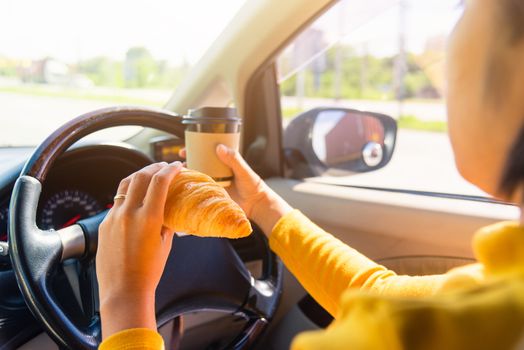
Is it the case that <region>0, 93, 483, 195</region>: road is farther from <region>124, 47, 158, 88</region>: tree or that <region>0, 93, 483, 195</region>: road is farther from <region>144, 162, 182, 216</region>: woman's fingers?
<region>144, 162, 182, 216</region>: woman's fingers

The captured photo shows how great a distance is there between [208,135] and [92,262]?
38cm

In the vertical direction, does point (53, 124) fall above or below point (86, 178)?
above

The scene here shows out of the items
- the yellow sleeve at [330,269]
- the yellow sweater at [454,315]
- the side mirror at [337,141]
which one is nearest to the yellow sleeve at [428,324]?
the yellow sweater at [454,315]

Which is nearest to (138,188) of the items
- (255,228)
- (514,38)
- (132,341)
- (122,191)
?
(122,191)

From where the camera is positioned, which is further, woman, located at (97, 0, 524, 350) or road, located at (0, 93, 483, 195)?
road, located at (0, 93, 483, 195)

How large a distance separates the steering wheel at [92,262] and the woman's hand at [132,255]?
16 cm

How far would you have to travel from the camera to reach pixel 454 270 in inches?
33.0

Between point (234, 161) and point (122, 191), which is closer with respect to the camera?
point (122, 191)

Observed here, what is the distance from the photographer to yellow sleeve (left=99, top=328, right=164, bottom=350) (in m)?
0.88

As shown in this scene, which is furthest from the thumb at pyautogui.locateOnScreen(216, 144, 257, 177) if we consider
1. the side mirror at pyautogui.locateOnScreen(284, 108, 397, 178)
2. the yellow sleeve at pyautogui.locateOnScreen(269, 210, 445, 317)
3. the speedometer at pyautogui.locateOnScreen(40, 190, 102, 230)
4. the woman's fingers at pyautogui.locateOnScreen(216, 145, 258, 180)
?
the side mirror at pyautogui.locateOnScreen(284, 108, 397, 178)

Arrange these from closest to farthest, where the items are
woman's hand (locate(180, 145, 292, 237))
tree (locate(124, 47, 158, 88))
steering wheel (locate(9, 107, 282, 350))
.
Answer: steering wheel (locate(9, 107, 282, 350)) → woman's hand (locate(180, 145, 292, 237)) → tree (locate(124, 47, 158, 88))

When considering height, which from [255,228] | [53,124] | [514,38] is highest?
[514,38]

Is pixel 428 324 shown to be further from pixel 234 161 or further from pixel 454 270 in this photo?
pixel 234 161

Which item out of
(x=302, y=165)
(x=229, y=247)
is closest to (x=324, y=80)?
(x=302, y=165)
